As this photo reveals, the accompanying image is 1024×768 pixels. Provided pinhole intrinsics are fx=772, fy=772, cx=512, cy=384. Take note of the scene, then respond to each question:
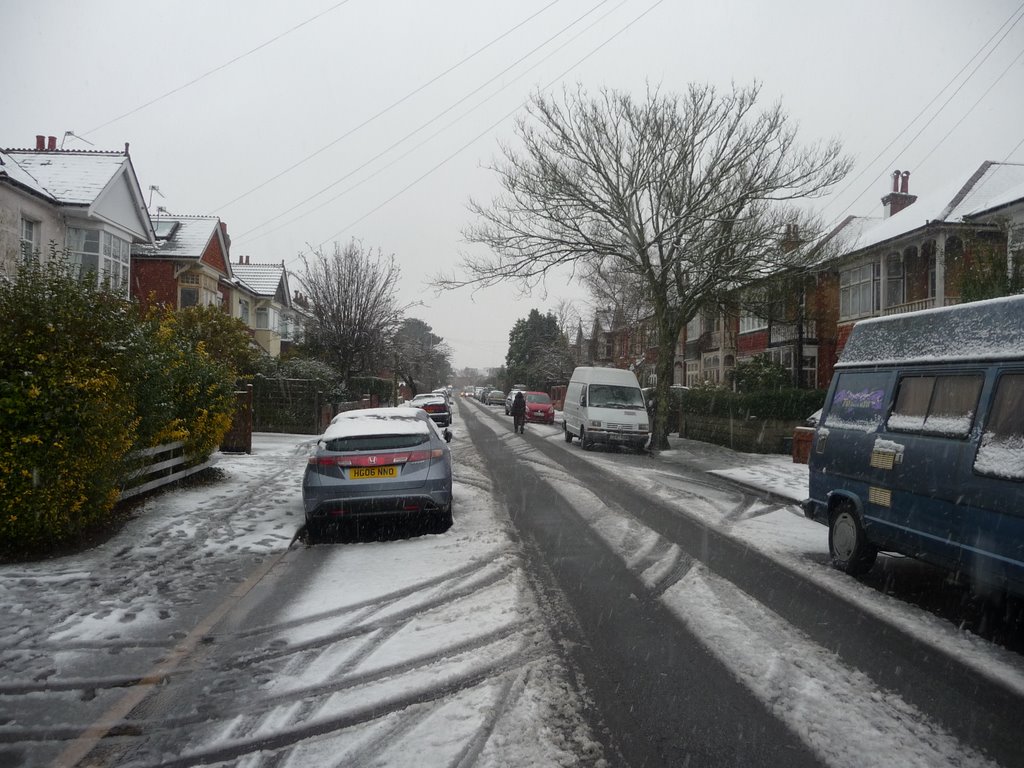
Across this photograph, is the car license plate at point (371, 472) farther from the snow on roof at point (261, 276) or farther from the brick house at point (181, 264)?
the snow on roof at point (261, 276)

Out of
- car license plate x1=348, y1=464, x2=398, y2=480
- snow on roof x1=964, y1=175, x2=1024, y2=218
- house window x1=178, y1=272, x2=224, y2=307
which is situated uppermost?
snow on roof x1=964, y1=175, x2=1024, y2=218

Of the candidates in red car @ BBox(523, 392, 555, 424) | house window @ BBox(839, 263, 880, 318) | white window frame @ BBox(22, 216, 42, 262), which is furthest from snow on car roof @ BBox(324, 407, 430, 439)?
red car @ BBox(523, 392, 555, 424)

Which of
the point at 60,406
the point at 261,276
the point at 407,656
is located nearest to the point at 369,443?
the point at 60,406

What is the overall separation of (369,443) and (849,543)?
525 centimetres

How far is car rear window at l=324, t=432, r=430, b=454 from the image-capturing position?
897 centimetres

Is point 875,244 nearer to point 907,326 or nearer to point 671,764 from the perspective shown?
point 907,326

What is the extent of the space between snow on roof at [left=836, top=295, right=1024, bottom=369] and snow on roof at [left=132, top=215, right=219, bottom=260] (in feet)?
88.0

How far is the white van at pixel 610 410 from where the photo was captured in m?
22.1

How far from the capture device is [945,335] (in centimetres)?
652

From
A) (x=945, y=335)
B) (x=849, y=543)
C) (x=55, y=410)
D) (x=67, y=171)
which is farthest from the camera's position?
(x=67, y=171)

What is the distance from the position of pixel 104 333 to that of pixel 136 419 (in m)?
1.31

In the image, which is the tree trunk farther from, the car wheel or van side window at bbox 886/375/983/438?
van side window at bbox 886/375/983/438

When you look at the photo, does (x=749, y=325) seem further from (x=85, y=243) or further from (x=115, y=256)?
(x=85, y=243)

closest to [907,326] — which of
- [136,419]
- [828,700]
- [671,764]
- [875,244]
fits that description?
[828,700]
